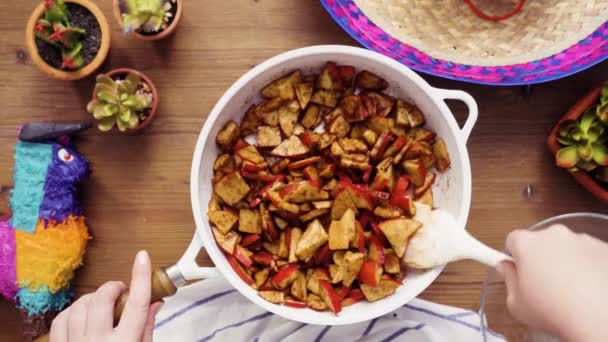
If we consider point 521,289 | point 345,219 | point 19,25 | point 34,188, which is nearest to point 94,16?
point 19,25

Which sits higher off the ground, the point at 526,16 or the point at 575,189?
the point at 526,16

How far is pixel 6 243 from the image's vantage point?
1042mm

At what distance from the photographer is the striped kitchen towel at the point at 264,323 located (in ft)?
3.60

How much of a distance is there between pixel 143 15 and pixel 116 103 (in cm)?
15

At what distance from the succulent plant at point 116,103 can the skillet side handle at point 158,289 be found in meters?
0.27

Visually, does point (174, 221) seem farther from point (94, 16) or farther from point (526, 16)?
point (526, 16)

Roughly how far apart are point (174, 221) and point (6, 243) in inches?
11.1

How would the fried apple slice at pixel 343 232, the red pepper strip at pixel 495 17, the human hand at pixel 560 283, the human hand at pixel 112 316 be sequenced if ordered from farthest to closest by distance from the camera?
the red pepper strip at pixel 495 17 → the fried apple slice at pixel 343 232 → the human hand at pixel 112 316 → the human hand at pixel 560 283

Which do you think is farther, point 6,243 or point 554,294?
point 6,243

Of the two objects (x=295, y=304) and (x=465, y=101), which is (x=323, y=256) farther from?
(x=465, y=101)

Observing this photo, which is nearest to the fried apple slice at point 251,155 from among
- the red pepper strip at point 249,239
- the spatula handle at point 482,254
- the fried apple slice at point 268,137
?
the fried apple slice at point 268,137

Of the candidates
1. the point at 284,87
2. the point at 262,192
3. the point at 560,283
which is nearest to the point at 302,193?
the point at 262,192

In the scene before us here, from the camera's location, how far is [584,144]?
3.22 feet

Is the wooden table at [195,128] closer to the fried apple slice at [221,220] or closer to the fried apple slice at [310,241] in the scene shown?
the fried apple slice at [221,220]
